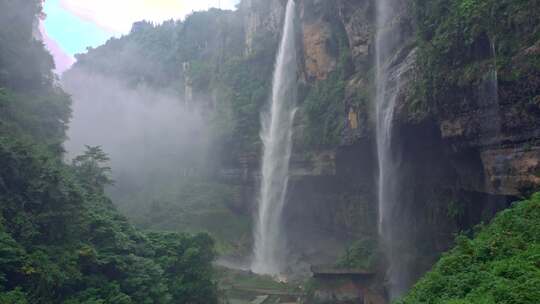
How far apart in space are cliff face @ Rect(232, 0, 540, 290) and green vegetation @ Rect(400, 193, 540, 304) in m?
3.94

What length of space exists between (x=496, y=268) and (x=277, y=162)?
2940 cm

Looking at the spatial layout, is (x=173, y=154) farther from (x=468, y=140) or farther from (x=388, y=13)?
(x=468, y=140)

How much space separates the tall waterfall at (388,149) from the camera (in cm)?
2331

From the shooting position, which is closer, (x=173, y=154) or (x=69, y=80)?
(x=173, y=154)

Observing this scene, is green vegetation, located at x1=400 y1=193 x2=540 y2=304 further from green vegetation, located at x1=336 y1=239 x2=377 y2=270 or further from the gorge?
green vegetation, located at x1=336 y1=239 x2=377 y2=270

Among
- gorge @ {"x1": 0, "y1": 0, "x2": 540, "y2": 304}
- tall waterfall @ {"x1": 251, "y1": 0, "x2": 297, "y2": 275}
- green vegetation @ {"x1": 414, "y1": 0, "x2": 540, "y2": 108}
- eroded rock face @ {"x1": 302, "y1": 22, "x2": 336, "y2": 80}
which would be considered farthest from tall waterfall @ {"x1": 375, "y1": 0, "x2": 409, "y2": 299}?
tall waterfall @ {"x1": 251, "y1": 0, "x2": 297, "y2": 275}

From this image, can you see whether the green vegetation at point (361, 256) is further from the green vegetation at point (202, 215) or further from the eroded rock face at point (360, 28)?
the green vegetation at point (202, 215)

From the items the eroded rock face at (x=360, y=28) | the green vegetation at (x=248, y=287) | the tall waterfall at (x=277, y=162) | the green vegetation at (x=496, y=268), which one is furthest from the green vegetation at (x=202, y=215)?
the green vegetation at (x=496, y=268)

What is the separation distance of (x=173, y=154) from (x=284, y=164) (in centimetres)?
2149

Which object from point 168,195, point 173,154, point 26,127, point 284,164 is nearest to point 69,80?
point 173,154

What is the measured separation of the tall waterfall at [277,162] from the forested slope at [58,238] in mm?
13874

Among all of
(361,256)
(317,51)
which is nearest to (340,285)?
(361,256)

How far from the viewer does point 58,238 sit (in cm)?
1633

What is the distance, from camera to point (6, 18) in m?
27.3
